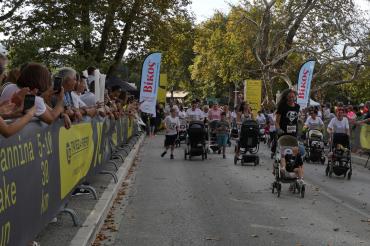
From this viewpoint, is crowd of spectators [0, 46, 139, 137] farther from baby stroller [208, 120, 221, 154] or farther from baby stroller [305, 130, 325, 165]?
baby stroller [208, 120, 221, 154]

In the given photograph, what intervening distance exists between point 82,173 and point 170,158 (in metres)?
11.5

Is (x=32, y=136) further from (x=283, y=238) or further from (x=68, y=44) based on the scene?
(x=68, y=44)

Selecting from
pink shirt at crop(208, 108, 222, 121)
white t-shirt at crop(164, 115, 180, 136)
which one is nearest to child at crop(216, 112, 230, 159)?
pink shirt at crop(208, 108, 222, 121)

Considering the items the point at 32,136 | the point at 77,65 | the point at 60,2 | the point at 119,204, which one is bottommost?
the point at 119,204

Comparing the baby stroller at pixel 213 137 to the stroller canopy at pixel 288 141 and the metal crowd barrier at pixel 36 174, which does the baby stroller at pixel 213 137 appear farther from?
the metal crowd barrier at pixel 36 174

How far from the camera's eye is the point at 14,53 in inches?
923

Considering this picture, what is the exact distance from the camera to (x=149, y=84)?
23.5m

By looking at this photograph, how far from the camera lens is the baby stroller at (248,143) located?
18047 millimetres

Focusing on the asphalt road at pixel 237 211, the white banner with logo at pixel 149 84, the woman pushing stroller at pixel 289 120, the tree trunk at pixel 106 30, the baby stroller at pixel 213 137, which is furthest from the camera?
the tree trunk at pixel 106 30

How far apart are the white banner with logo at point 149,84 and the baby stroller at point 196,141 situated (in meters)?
3.65

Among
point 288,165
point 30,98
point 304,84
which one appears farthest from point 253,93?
point 30,98

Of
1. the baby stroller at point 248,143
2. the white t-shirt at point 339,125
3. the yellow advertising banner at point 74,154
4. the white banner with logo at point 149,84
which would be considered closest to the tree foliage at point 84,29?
the white banner with logo at point 149,84

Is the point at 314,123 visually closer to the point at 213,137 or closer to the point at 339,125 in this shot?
the point at 339,125

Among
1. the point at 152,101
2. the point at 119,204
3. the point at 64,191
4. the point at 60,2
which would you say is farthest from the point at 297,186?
the point at 60,2
